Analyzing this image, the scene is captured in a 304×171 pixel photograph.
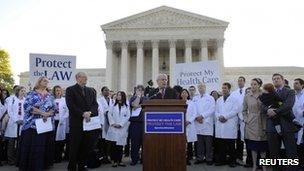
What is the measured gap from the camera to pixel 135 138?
10.4 m

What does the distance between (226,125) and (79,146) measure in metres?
4.42

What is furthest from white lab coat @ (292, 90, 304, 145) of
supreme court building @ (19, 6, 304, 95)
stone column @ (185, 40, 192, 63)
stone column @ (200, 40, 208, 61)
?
stone column @ (200, 40, 208, 61)

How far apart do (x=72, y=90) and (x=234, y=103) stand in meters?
Answer: 4.85

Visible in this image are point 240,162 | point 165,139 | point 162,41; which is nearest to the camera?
point 165,139

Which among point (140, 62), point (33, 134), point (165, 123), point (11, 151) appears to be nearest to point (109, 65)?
point (140, 62)

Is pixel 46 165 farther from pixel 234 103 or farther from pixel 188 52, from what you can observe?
pixel 188 52

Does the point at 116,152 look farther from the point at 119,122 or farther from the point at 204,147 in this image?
the point at 204,147

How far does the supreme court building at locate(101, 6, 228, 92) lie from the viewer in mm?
55719

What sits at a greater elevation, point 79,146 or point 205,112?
point 205,112

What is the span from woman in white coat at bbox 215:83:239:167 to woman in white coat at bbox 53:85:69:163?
4.66 meters

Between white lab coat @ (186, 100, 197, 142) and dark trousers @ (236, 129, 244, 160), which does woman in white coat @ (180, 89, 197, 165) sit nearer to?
white lab coat @ (186, 100, 197, 142)

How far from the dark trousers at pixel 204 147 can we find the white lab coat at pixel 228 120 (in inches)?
11.8

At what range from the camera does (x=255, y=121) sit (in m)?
8.70

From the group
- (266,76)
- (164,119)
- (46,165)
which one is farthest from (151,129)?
(266,76)
